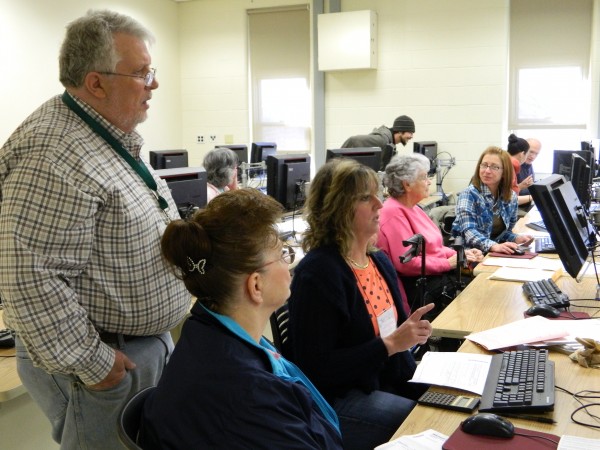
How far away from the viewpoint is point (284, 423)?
1.14 meters

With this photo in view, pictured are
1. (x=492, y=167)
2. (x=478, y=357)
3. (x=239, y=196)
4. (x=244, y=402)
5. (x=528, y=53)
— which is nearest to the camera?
(x=244, y=402)

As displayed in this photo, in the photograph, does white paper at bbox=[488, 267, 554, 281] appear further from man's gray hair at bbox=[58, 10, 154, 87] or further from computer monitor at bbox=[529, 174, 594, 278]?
man's gray hair at bbox=[58, 10, 154, 87]

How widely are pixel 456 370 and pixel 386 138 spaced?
5.20m

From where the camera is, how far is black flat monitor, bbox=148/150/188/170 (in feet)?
18.2

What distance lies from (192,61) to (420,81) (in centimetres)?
317

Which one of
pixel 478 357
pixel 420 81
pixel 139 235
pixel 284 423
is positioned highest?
pixel 420 81

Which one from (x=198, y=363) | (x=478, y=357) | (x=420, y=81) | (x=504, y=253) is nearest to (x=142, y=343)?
(x=198, y=363)

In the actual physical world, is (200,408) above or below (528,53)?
below

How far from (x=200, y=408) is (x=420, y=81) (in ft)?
23.5

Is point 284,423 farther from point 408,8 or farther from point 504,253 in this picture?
point 408,8

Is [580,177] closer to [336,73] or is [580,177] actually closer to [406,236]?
[406,236]

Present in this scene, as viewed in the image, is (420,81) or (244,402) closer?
(244,402)

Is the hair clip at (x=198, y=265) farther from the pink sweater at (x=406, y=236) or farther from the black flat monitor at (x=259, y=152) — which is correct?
the black flat monitor at (x=259, y=152)

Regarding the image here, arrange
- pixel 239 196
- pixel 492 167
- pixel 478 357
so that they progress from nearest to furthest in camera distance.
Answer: pixel 239 196, pixel 478 357, pixel 492 167
